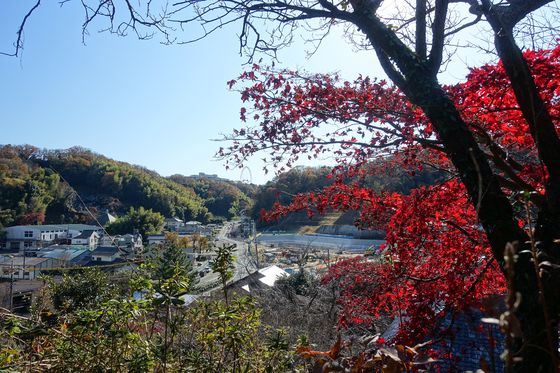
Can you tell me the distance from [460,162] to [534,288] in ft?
2.23

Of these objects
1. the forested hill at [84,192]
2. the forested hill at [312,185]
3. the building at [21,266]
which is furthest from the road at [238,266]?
the forested hill at [84,192]

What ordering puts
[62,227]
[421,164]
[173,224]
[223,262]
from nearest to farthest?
[223,262], [421,164], [62,227], [173,224]

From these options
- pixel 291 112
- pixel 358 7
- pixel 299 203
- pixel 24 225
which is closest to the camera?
pixel 358 7

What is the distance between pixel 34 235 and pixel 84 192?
12.5 m

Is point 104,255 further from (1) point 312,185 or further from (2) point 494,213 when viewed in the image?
(2) point 494,213

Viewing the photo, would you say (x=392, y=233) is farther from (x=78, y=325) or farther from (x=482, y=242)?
(x=78, y=325)

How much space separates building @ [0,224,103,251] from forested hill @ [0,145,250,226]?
5.76 feet

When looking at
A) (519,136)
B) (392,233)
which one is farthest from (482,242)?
(519,136)

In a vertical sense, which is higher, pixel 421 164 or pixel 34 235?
pixel 421 164

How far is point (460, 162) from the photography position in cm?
196

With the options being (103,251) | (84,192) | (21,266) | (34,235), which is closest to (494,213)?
(21,266)

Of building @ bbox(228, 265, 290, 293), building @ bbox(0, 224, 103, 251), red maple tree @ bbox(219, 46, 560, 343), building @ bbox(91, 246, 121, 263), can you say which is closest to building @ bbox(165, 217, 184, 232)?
building @ bbox(0, 224, 103, 251)

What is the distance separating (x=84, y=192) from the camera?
59.1m

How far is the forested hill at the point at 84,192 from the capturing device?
49500 mm
